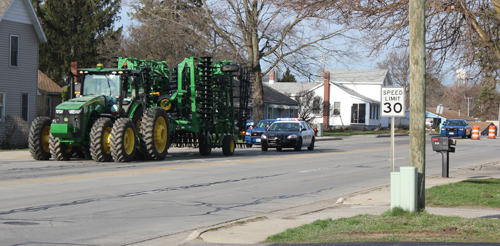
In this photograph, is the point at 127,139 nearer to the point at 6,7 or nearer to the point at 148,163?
the point at 148,163

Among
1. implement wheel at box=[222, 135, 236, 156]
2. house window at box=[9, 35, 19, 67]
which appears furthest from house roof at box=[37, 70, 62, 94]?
implement wheel at box=[222, 135, 236, 156]

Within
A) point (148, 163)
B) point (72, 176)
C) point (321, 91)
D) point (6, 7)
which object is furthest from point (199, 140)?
point (321, 91)

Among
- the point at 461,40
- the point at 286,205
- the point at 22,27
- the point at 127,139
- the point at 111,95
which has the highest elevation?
the point at 22,27

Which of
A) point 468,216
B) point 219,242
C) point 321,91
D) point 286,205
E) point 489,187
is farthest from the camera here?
point 321,91

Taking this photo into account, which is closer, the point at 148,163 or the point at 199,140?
the point at 148,163

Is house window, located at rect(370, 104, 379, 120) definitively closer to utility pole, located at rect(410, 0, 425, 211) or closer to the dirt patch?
utility pole, located at rect(410, 0, 425, 211)

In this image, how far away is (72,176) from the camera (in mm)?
14672

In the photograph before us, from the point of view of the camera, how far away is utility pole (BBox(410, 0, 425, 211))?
9.73 meters

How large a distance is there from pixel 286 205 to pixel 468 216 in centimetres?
355

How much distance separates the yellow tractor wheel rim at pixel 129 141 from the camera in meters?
18.7

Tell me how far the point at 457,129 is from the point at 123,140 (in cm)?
3875

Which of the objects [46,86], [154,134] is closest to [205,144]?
[154,134]

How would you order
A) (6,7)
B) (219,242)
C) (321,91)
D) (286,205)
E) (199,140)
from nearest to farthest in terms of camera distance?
(219,242)
(286,205)
(199,140)
(6,7)
(321,91)

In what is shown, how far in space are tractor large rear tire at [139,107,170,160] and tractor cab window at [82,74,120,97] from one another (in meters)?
1.40
